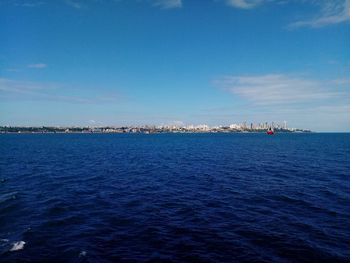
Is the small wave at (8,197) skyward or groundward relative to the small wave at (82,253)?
skyward

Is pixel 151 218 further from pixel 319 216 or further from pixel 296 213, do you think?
→ pixel 319 216

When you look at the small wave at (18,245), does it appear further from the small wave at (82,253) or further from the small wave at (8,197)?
the small wave at (8,197)

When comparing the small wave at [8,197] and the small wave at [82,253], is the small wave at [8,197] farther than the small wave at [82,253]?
Yes

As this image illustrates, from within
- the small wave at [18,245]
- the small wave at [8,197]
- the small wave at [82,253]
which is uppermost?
the small wave at [8,197]

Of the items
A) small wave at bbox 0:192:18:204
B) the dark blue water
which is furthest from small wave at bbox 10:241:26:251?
small wave at bbox 0:192:18:204

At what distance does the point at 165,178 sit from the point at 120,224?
24826 mm

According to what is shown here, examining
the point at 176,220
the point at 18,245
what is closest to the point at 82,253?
the point at 18,245

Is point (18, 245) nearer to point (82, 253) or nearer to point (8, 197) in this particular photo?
point (82, 253)

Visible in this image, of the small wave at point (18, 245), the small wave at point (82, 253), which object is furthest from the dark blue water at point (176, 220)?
the small wave at point (18, 245)

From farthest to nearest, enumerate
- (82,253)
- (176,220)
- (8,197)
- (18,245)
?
(8,197)
(176,220)
(18,245)
(82,253)

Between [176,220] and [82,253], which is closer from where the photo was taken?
[82,253]

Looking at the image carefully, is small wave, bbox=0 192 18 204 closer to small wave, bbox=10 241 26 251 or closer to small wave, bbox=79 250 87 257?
small wave, bbox=10 241 26 251

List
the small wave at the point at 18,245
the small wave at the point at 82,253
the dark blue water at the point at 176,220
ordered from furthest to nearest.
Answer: the small wave at the point at 18,245
the dark blue water at the point at 176,220
the small wave at the point at 82,253

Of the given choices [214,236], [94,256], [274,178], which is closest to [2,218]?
[94,256]
